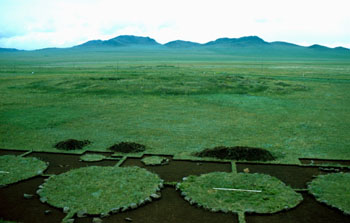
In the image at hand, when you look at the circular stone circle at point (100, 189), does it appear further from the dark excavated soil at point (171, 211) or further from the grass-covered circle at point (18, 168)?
the grass-covered circle at point (18, 168)

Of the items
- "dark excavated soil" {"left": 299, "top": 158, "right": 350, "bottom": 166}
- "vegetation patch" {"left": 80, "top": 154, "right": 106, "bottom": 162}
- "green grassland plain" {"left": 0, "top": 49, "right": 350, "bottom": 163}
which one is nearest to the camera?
"dark excavated soil" {"left": 299, "top": 158, "right": 350, "bottom": 166}

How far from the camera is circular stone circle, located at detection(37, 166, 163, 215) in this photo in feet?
23.6

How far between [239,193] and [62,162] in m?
5.70

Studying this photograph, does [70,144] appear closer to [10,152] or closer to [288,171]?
[10,152]

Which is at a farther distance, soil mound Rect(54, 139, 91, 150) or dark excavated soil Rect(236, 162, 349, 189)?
soil mound Rect(54, 139, 91, 150)

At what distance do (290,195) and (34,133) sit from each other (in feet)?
34.3

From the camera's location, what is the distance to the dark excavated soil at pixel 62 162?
31.4 ft

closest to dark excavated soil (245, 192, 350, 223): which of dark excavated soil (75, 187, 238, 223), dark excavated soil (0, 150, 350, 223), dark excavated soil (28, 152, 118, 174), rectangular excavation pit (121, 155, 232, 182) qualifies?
dark excavated soil (0, 150, 350, 223)

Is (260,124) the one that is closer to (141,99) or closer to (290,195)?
(290,195)

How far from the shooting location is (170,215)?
6953 millimetres

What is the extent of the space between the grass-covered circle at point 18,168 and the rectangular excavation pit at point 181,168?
2589mm

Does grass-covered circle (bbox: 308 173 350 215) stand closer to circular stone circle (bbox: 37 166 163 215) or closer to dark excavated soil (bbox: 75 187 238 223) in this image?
dark excavated soil (bbox: 75 187 238 223)

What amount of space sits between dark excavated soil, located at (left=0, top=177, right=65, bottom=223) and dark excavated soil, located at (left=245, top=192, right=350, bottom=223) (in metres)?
4.27

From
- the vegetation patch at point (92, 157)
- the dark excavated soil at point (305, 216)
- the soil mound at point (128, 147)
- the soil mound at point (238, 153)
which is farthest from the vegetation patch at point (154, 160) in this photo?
the dark excavated soil at point (305, 216)
